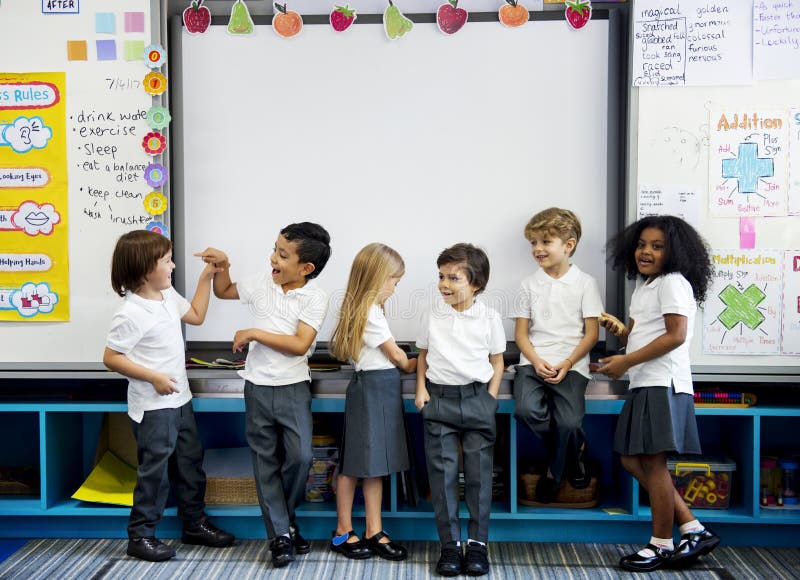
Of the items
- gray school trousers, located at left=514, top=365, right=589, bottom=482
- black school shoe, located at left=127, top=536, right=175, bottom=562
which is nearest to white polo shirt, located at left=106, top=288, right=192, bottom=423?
black school shoe, located at left=127, top=536, right=175, bottom=562

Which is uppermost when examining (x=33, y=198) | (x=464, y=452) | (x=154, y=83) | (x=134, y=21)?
(x=134, y=21)

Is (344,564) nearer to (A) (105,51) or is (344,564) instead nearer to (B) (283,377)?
(B) (283,377)

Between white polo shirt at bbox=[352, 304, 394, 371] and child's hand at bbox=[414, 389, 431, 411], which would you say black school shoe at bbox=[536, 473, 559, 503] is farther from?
white polo shirt at bbox=[352, 304, 394, 371]

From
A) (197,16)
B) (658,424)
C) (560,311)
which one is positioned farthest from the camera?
(197,16)

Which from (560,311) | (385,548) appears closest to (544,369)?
(560,311)

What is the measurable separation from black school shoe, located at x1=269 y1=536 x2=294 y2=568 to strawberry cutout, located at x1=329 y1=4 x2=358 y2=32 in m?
1.72

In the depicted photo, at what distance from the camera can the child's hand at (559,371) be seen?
2.34 metres

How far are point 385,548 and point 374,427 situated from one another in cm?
39

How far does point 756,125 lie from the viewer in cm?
244

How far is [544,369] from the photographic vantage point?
2348 millimetres

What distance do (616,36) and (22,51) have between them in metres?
2.03

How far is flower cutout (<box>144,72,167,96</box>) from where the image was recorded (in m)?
2.51

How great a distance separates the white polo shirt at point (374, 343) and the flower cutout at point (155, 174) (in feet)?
2.83

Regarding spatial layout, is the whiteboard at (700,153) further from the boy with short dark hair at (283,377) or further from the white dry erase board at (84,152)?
the white dry erase board at (84,152)
